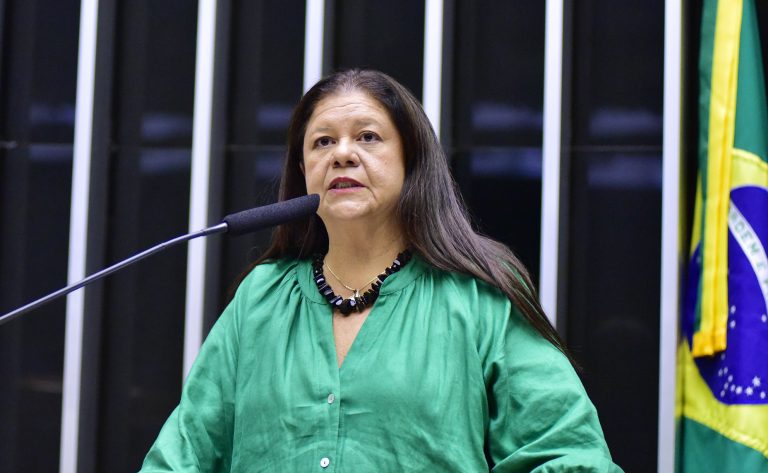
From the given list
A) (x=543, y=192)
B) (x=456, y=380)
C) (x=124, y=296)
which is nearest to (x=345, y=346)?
(x=456, y=380)

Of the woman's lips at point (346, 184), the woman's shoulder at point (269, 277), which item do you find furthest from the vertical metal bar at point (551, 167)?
the woman's lips at point (346, 184)

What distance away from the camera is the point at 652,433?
366 centimetres

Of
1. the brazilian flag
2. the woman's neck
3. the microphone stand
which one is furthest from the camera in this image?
the brazilian flag

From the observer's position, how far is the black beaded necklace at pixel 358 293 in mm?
2230

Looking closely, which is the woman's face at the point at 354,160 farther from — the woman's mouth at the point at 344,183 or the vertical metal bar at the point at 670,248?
the vertical metal bar at the point at 670,248

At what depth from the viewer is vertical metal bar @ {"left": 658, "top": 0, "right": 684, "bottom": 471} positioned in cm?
352

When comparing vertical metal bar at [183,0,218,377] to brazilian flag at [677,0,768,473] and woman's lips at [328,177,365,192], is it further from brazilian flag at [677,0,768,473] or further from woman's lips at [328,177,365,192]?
woman's lips at [328,177,365,192]

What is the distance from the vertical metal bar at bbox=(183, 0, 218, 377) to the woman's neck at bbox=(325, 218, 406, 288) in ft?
5.48

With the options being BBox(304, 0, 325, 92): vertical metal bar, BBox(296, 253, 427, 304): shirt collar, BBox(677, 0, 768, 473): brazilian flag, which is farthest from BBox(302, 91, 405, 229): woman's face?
BBox(304, 0, 325, 92): vertical metal bar

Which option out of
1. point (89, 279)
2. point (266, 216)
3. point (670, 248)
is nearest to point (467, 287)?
point (266, 216)

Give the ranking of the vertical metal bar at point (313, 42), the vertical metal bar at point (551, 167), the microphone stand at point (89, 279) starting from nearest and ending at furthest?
the microphone stand at point (89, 279) → the vertical metal bar at point (551, 167) → the vertical metal bar at point (313, 42)

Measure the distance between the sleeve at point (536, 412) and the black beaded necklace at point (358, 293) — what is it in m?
0.25

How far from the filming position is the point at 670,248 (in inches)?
139

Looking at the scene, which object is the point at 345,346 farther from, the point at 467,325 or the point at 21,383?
the point at 21,383
